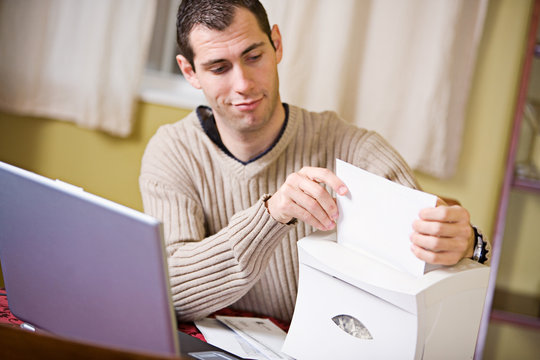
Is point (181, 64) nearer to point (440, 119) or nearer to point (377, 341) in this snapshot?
point (377, 341)

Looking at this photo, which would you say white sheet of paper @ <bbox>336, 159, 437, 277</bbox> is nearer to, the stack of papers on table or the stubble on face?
the stack of papers on table

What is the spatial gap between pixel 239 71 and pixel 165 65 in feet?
4.54

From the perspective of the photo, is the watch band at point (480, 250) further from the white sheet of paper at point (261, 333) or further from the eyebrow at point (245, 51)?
the eyebrow at point (245, 51)

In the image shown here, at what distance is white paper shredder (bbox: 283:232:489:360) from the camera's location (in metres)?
0.81

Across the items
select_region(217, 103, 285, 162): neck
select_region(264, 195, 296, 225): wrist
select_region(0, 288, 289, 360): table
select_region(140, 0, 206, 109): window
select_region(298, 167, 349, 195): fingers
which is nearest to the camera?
select_region(0, 288, 289, 360): table

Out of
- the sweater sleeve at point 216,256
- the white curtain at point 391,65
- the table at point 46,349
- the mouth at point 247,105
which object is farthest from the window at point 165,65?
the table at point 46,349

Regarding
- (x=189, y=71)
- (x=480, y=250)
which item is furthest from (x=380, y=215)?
(x=189, y=71)

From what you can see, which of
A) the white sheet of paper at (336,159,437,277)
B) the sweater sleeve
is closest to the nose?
the sweater sleeve

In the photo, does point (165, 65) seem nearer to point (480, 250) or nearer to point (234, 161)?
point (234, 161)

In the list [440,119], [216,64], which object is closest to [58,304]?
[216,64]

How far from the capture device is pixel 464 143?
94.3 inches

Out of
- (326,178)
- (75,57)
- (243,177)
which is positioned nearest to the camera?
(326,178)

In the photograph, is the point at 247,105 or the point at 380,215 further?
the point at 247,105

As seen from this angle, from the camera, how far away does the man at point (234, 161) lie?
1.16m
